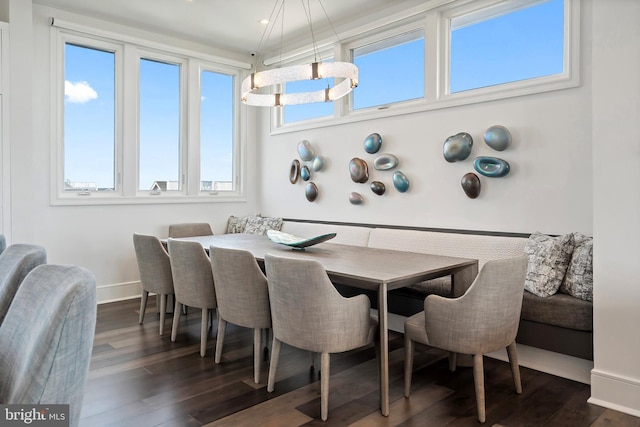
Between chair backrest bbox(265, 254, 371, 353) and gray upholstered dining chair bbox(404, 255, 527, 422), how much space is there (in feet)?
1.27

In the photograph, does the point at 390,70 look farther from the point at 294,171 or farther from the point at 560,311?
the point at 560,311

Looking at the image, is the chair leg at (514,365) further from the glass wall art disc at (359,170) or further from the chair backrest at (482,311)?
the glass wall art disc at (359,170)

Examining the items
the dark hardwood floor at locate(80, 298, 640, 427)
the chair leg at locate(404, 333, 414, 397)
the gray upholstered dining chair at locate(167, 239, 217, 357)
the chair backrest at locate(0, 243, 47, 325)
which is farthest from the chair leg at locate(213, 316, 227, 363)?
the chair backrest at locate(0, 243, 47, 325)

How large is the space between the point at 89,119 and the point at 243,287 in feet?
10.2

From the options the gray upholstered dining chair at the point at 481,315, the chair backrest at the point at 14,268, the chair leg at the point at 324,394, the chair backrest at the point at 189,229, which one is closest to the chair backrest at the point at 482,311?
the gray upholstered dining chair at the point at 481,315

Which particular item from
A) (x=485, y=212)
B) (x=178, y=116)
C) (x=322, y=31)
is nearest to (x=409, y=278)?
(x=485, y=212)

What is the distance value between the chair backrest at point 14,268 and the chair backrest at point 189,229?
3328mm

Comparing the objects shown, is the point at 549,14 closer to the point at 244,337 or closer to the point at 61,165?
the point at 244,337

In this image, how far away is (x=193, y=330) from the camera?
146 inches

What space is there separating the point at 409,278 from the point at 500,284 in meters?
0.46

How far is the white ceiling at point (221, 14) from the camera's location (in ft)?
14.0

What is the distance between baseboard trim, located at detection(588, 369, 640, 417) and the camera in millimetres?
2307

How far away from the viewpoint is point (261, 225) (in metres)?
5.28

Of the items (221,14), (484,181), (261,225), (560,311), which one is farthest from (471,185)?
(221,14)
